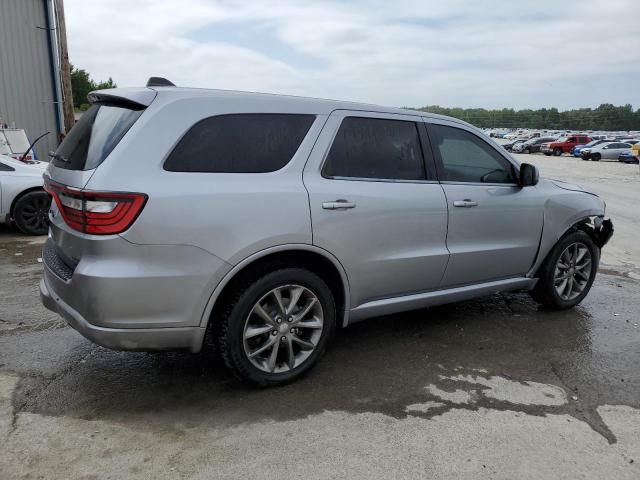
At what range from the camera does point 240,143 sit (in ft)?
10.9

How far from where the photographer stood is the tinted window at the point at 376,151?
366cm

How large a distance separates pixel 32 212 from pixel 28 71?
9.43 m

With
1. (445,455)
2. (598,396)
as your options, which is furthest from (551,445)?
(598,396)

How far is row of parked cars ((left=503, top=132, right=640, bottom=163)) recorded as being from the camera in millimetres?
35938

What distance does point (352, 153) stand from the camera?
12.2ft

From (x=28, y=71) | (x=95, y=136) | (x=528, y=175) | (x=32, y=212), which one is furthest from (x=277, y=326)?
(x=28, y=71)

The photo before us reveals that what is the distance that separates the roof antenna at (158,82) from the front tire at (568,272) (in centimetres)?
A: 346

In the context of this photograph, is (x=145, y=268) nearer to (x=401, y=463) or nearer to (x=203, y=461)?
(x=203, y=461)

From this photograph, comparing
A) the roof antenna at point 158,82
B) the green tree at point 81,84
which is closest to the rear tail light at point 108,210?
the roof antenna at point 158,82

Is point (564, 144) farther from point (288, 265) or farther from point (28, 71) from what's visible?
point (288, 265)

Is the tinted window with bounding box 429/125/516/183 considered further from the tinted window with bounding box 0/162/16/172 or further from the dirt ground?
the tinted window with bounding box 0/162/16/172

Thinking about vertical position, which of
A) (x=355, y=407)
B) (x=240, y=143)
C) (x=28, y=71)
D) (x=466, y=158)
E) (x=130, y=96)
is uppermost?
(x=28, y=71)

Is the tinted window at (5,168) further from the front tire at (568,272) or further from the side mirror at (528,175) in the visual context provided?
the front tire at (568,272)

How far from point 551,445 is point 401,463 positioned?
0.84 meters
